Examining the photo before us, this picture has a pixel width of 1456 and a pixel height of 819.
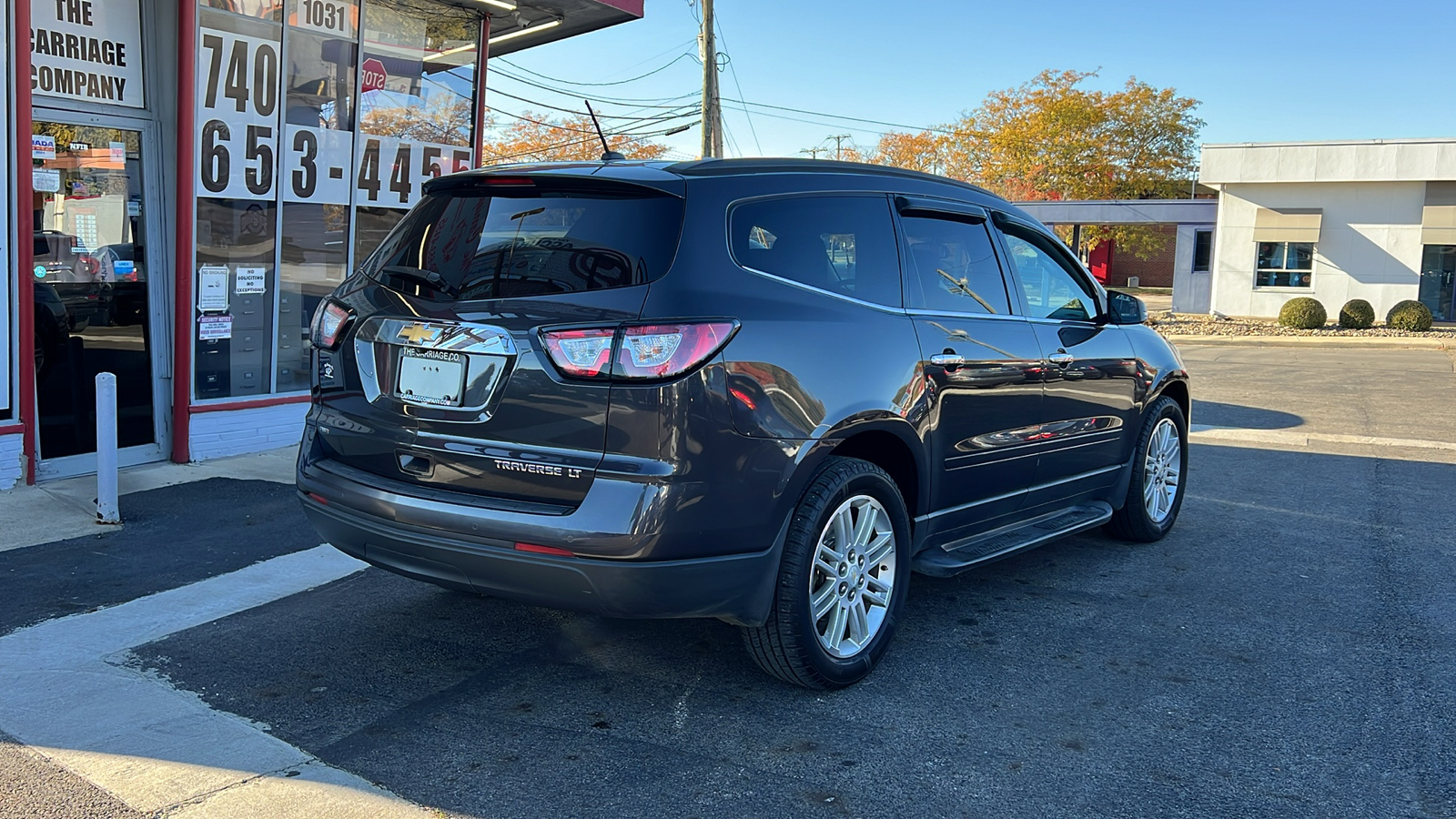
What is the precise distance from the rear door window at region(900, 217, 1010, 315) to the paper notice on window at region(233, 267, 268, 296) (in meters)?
5.60

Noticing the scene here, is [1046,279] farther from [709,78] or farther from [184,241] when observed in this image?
[709,78]

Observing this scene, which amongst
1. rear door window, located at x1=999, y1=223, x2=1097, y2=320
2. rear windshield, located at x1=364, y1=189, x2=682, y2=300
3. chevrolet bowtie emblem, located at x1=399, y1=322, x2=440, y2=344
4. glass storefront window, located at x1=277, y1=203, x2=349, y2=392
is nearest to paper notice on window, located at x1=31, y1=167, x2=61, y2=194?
glass storefront window, located at x1=277, y1=203, x2=349, y2=392

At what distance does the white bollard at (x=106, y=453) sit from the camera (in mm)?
6077

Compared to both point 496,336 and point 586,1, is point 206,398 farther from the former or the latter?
point 496,336

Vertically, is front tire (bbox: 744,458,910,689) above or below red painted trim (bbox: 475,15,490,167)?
below

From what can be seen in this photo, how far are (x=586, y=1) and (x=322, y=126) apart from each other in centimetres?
247

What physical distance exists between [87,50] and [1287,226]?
106 feet

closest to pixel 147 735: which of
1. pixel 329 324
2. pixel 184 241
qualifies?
pixel 329 324

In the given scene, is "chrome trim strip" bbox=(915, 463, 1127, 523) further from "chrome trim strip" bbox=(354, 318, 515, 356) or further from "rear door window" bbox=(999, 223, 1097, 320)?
"chrome trim strip" bbox=(354, 318, 515, 356)

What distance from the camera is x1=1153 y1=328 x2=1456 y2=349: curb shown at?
965 inches

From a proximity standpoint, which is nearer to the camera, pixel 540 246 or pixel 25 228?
pixel 540 246

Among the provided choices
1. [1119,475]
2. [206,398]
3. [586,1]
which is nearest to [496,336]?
[1119,475]

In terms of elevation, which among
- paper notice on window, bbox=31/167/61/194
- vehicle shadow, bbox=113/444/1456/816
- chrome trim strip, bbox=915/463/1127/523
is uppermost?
paper notice on window, bbox=31/167/61/194

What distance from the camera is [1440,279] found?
32125 mm
